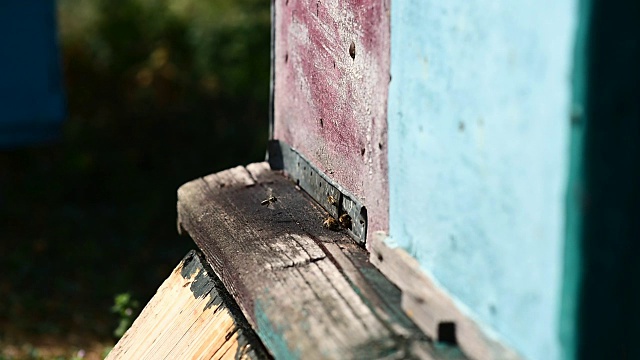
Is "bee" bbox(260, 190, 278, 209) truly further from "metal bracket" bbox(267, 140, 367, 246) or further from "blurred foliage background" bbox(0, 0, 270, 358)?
"blurred foliage background" bbox(0, 0, 270, 358)

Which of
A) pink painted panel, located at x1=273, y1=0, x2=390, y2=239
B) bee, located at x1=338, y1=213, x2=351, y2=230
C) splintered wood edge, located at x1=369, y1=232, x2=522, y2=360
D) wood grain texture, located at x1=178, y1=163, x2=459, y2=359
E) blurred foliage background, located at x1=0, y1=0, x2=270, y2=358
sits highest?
pink painted panel, located at x1=273, y1=0, x2=390, y2=239

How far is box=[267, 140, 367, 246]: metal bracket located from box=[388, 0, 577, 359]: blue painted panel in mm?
314

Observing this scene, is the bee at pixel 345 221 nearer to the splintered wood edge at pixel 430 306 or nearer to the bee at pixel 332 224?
the bee at pixel 332 224

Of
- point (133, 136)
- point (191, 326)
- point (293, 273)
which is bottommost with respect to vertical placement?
point (133, 136)

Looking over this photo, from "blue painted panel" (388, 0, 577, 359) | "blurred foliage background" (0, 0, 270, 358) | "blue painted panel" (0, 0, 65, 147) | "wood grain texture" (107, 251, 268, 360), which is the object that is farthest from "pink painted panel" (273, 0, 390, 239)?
"blurred foliage background" (0, 0, 270, 358)

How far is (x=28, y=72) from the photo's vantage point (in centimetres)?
588

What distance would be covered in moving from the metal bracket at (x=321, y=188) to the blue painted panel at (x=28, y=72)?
3.81 metres

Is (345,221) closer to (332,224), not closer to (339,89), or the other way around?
(332,224)

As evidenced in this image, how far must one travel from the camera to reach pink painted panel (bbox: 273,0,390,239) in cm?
173

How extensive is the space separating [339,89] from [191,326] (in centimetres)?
67

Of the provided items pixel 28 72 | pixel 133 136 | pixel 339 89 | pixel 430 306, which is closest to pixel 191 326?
pixel 339 89

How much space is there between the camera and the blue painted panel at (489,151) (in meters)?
1.09

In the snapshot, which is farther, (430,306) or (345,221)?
(345,221)

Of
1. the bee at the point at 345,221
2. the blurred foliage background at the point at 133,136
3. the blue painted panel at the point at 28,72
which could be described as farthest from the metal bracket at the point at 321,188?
the blue painted panel at the point at 28,72
